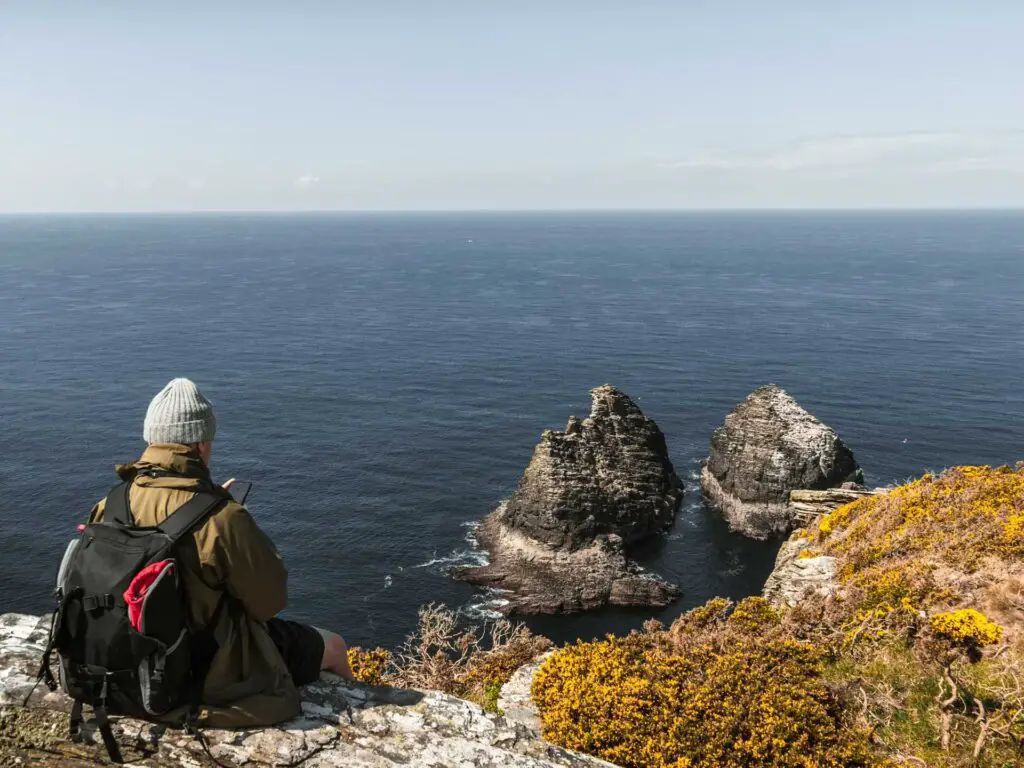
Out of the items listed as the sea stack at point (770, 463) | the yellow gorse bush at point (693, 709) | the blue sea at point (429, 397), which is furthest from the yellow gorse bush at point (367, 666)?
the sea stack at point (770, 463)

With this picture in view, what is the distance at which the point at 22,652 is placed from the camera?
6.96 meters

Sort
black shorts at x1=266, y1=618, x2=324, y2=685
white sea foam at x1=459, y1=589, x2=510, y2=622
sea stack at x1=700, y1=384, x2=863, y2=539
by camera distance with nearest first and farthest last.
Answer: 1. black shorts at x1=266, y1=618, x2=324, y2=685
2. white sea foam at x1=459, y1=589, x2=510, y2=622
3. sea stack at x1=700, y1=384, x2=863, y2=539

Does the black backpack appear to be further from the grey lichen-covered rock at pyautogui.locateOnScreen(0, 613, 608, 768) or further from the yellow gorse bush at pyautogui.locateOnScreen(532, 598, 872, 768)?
the yellow gorse bush at pyautogui.locateOnScreen(532, 598, 872, 768)

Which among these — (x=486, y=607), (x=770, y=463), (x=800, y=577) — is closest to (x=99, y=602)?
(x=800, y=577)

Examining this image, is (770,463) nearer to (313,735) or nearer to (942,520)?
(942,520)

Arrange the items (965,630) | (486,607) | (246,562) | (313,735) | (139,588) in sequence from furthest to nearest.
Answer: (486,607), (965,630), (313,735), (246,562), (139,588)

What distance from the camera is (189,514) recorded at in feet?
18.5

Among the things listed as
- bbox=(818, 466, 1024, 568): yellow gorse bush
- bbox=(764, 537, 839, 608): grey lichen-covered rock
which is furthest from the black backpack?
bbox=(818, 466, 1024, 568): yellow gorse bush

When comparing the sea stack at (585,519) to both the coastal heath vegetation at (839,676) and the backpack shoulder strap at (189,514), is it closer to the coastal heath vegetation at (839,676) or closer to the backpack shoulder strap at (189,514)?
the coastal heath vegetation at (839,676)

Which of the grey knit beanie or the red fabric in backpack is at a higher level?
the grey knit beanie

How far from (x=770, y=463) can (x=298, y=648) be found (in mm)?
58633

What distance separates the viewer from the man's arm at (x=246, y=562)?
566cm

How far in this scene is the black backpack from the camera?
543cm

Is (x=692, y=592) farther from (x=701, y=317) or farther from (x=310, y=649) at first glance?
(x=701, y=317)
